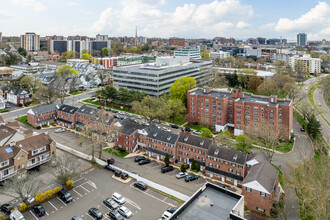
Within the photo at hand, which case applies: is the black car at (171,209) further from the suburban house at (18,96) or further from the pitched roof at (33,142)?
the suburban house at (18,96)

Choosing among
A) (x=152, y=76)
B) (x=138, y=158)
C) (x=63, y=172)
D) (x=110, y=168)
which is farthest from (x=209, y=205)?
(x=152, y=76)

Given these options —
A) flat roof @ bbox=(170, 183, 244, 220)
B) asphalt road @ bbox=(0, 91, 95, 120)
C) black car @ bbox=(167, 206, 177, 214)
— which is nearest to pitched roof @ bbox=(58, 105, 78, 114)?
asphalt road @ bbox=(0, 91, 95, 120)

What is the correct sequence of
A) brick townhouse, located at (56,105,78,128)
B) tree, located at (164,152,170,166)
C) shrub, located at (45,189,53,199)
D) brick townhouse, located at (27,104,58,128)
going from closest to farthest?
shrub, located at (45,189,53,199) → tree, located at (164,152,170,166) → brick townhouse, located at (27,104,58,128) → brick townhouse, located at (56,105,78,128)

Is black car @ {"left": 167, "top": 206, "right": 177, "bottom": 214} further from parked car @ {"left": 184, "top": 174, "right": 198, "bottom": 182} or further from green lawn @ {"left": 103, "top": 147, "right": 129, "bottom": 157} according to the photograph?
green lawn @ {"left": 103, "top": 147, "right": 129, "bottom": 157}

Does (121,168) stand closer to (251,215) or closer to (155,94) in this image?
(251,215)

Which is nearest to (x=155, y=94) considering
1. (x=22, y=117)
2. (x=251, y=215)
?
(x=22, y=117)

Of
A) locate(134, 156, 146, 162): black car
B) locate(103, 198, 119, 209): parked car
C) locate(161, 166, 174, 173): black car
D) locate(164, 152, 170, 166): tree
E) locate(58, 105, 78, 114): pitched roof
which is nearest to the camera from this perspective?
locate(103, 198, 119, 209): parked car
